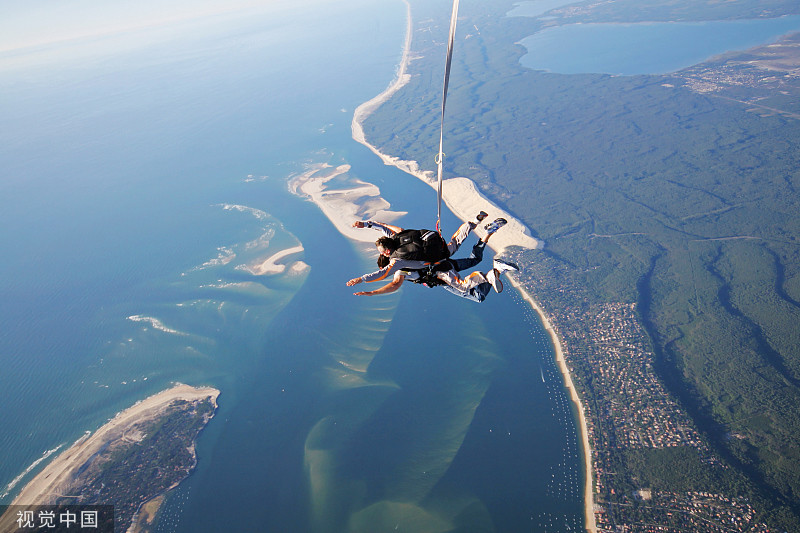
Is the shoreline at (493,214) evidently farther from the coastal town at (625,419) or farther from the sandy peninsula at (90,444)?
the sandy peninsula at (90,444)

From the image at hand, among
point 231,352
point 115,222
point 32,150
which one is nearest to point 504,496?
point 231,352

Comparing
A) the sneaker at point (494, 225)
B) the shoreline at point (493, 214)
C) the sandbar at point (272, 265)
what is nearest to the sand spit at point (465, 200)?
the shoreline at point (493, 214)

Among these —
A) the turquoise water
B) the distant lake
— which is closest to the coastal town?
the turquoise water

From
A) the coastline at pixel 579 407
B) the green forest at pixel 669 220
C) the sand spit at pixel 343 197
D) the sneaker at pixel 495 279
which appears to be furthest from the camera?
the sand spit at pixel 343 197

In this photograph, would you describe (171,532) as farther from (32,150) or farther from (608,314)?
(32,150)

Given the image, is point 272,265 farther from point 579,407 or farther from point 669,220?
point 669,220

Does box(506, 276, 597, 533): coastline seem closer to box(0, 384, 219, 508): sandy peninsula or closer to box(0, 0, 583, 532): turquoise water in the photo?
box(0, 0, 583, 532): turquoise water

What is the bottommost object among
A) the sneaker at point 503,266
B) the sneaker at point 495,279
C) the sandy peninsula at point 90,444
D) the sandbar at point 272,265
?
the sandy peninsula at point 90,444
